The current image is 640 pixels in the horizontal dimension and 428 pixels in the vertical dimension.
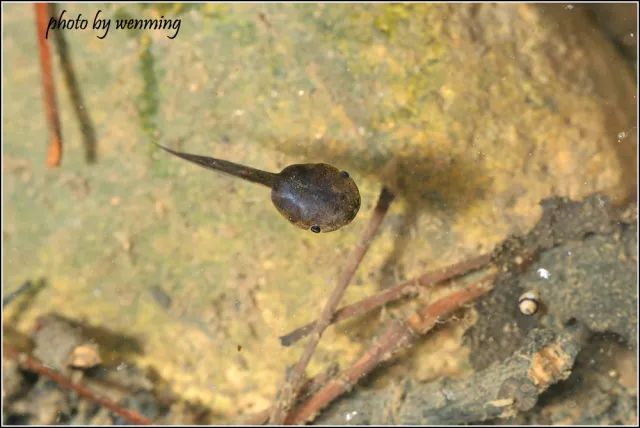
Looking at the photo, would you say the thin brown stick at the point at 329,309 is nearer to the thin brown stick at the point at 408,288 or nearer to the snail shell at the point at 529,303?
the thin brown stick at the point at 408,288

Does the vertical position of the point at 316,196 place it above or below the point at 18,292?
above

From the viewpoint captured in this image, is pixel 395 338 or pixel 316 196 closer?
pixel 316 196

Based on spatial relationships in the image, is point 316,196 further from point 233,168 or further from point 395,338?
point 395,338

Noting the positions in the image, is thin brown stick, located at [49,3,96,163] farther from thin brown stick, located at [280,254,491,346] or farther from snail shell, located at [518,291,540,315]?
snail shell, located at [518,291,540,315]

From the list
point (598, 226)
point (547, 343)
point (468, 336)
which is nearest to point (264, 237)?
point (468, 336)

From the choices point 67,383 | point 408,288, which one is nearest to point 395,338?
point 408,288

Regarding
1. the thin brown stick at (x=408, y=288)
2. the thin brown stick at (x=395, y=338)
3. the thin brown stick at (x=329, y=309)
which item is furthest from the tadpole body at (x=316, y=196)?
the thin brown stick at (x=395, y=338)

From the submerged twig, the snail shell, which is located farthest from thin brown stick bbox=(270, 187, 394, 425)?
the submerged twig

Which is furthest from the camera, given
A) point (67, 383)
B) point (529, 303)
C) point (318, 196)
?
point (67, 383)
